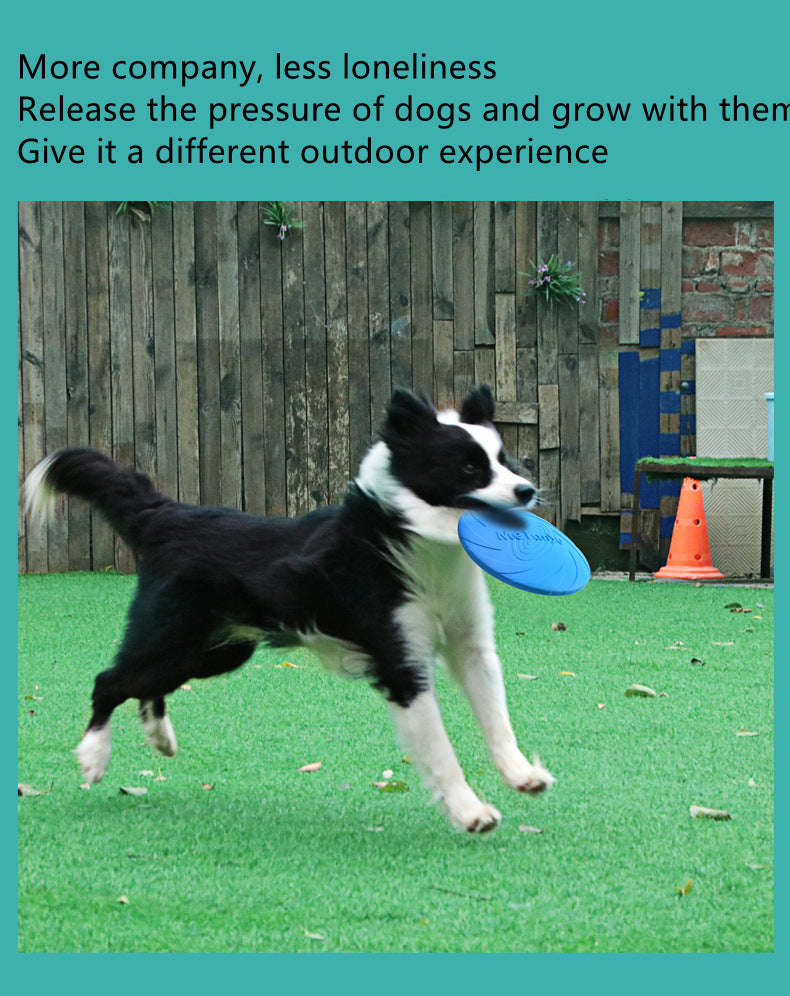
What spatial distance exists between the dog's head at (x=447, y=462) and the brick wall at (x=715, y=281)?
257 inches

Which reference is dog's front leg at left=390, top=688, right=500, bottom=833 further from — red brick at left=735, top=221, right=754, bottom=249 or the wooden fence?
red brick at left=735, top=221, right=754, bottom=249

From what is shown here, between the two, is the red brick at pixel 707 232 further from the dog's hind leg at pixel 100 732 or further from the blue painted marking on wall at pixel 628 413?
the dog's hind leg at pixel 100 732

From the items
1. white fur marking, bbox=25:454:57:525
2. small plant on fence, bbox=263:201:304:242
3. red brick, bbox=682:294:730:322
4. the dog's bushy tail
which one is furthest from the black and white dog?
red brick, bbox=682:294:730:322

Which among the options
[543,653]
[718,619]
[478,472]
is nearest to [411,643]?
[478,472]

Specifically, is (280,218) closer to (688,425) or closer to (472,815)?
(688,425)

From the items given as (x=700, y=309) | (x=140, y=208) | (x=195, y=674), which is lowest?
(x=195, y=674)

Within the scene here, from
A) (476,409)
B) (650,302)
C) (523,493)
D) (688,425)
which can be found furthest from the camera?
(688,425)

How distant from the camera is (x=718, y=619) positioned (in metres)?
7.37

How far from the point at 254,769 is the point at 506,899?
1461 mm

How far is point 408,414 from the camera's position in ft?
11.5

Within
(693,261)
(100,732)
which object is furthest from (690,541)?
(100,732)

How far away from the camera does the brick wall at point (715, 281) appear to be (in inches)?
384

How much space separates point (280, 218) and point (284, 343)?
3.15 ft

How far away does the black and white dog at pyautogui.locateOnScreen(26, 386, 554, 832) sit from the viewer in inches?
132
